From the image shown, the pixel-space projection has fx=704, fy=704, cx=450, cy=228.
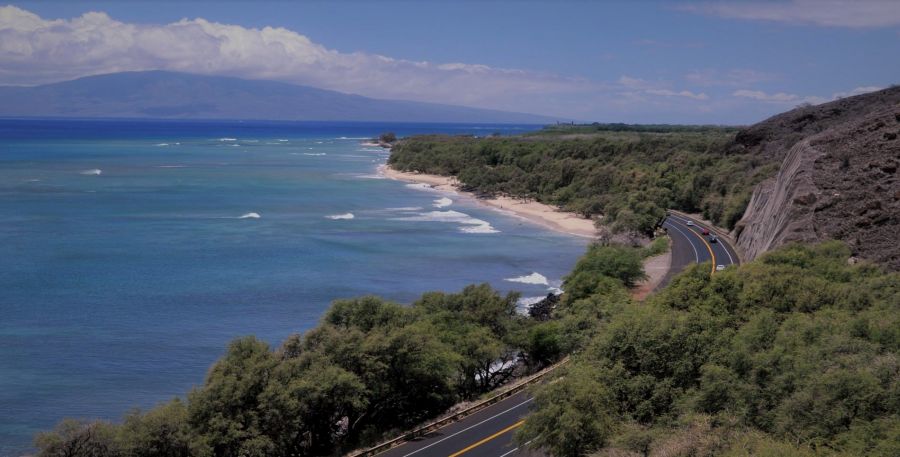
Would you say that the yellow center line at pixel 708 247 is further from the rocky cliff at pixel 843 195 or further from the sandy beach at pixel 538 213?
the sandy beach at pixel 538 213

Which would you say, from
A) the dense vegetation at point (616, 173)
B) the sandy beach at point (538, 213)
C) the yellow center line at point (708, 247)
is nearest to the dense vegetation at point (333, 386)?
the yellow center line at point (708, 247)

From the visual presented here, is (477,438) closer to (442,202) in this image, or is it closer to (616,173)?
(442,202)

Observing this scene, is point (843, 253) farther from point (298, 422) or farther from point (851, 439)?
point (298, 422)

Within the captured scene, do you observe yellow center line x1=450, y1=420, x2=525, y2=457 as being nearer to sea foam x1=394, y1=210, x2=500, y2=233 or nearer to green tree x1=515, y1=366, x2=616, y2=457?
green tree x1=515, y1=366, x2=616, y2=457

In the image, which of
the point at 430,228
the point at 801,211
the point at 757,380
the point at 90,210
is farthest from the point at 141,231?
the point at 757,380

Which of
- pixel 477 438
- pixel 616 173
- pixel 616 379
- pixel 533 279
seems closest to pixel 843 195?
pixel 533 279

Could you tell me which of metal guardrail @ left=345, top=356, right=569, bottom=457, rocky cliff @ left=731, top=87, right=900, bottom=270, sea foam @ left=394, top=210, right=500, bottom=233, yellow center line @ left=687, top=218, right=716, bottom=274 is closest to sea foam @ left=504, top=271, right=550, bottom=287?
Result: yellow center line @ left=687, top=218, right=716, bottom=274

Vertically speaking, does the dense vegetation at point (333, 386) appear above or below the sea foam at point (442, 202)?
above
